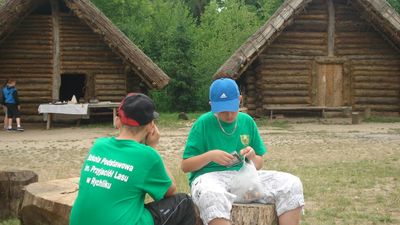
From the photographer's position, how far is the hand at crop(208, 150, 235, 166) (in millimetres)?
4051

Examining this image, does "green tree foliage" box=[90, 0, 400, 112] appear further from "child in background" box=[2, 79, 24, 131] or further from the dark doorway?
"child in background" box=[2, 79, 24, 131]

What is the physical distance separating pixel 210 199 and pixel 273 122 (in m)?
16.1

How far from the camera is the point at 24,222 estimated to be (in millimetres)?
5094

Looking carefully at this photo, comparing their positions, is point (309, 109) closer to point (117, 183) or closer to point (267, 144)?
point (267, 144)

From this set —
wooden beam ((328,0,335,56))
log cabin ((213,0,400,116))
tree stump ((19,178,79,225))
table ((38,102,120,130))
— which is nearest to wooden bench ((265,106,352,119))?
log cabin ((213,0,400,116))

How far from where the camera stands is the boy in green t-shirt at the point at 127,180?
3346 mm

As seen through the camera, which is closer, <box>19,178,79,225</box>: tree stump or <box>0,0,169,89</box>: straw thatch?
<box>19,178,79,225</box>: tree stump

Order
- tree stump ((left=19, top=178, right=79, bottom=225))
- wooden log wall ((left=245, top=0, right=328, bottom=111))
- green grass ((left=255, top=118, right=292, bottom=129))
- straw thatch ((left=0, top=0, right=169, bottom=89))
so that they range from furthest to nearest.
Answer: wooden log wall ((left=245, top=0, right=328, bottom=111)) < green grass ((left=255, top=118, right=292, bottom=129)) < straw thatch ((left=0, top=0, right=169, bottom=89)) < tree stump ((left=19, top=178, right=79, bottom=225))

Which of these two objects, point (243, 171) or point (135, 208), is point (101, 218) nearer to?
point (135, 208)

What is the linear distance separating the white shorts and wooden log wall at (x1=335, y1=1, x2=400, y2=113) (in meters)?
17.6

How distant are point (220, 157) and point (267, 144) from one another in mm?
9200

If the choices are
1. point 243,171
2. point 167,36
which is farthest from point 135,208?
point 167,36

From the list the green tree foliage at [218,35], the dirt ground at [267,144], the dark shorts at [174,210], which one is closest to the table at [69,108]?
the dirt ground at [267,144]

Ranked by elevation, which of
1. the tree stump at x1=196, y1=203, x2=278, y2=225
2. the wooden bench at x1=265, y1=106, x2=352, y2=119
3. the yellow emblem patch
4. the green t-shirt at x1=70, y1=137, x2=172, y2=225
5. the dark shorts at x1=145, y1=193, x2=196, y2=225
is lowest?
the wooden bench at x1=265, y1=106, x2=352, y2=119
